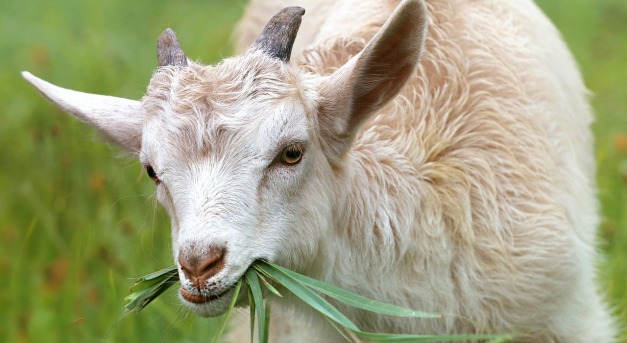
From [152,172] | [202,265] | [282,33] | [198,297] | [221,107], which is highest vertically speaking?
[282,33]

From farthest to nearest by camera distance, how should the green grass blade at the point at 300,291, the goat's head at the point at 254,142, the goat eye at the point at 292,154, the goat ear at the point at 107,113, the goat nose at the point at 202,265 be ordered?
1. the goat ear at the point at 107,113
2. the goat eye at the point at 292,154
3. the green grass blade at the point at 300,291
4. the goat's head at the point at 254,142
5. the goat nose at the point at 202,265

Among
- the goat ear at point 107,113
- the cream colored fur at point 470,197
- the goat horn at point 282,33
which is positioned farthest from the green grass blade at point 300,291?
the goat ear at point 107,113

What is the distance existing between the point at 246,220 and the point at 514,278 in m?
1.38

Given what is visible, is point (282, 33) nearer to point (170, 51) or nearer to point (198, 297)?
point (170, 51)

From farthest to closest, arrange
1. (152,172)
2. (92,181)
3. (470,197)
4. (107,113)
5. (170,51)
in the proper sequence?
(92,181), (470,197), (107,113), (170,51), (152,172)

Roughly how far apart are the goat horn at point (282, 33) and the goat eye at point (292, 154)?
39 centimetres

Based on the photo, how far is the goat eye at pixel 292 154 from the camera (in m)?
4.19

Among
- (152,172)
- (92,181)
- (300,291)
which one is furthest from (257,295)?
(92,181)

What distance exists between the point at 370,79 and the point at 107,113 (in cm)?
112

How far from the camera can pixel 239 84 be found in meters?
4.23

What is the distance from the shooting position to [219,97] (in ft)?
13.7

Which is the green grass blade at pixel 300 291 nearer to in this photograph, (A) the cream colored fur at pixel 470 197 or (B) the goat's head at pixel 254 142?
(B) the goat's head at pixel 254 142

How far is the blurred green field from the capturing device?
628 centimetres

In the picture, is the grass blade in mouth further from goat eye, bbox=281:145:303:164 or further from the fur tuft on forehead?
the fur tuft on forehead
